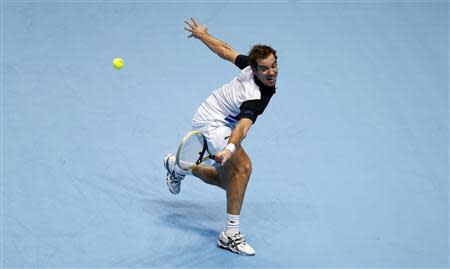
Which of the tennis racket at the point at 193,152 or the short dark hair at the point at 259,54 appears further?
the short dark hair at the point at 259,54

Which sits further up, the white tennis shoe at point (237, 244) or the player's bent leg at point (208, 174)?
the player's bent leg at point (208, 174)

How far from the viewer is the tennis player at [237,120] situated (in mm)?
5219

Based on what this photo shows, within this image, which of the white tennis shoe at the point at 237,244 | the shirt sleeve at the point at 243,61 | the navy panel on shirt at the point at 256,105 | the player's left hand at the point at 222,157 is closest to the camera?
the player's left hand at the point at 222,157

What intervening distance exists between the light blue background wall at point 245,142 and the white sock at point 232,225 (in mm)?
162

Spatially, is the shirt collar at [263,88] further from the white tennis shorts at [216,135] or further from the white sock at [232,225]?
the white sock at [232,225]

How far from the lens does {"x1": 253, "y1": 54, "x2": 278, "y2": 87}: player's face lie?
5211 mm

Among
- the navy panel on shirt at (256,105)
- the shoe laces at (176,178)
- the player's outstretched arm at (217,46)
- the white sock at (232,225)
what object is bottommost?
the white sock at (232,225)

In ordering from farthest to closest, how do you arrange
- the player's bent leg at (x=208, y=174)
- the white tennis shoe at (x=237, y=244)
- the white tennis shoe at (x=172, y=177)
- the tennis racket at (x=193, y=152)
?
1. the white tennis shoe at (x=172, y=177)
2. the player's bent leg at (x=208, y=174)
3. the white tennis shoe at (x=237, y=244)
4. the tennis racket at (x=193, y=152)

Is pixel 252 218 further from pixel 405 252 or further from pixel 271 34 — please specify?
pixel 271 34

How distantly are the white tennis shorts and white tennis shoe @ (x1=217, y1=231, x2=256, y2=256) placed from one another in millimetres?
659

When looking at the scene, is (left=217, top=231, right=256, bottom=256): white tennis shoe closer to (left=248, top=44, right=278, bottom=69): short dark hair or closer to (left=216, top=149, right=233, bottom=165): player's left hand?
(left=216, top=149, right=233, bottom=165): player's left hand

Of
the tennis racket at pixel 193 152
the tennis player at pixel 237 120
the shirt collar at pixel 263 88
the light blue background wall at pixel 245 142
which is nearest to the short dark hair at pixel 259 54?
the tennis player at pixel 237 120

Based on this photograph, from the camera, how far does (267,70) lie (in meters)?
5.24

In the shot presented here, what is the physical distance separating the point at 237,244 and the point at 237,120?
3.17 feet
